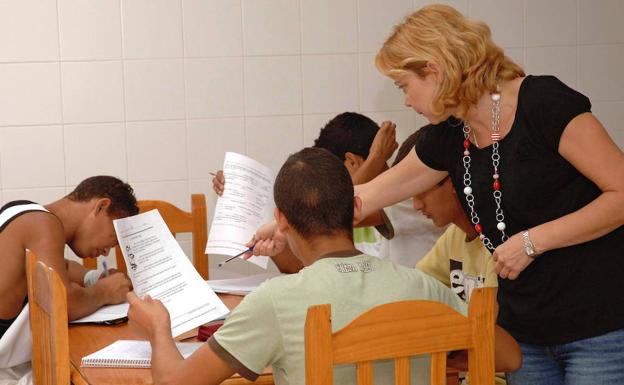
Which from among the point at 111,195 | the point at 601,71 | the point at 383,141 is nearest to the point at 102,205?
the point at 111,195

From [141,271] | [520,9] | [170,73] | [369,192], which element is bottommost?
[141,271]

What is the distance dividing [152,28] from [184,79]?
9.7 inches

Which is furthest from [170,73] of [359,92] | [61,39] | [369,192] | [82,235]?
[369,192]

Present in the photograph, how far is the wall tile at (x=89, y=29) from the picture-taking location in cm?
380

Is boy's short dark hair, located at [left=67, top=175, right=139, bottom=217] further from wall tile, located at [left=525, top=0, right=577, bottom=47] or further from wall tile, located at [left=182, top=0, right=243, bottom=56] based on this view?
wall tile, located at [left=525, top=0, right=577, bottom=47]

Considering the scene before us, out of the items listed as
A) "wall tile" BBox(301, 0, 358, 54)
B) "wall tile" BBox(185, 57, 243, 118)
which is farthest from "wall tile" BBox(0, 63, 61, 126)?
"wall tile" BBox(301, 0, 358, 54)

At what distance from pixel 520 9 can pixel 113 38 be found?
1796 millimetres

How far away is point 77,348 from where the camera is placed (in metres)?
2.39

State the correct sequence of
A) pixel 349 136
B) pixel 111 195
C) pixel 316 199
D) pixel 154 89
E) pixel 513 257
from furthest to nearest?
1. pixel 154 89
2. pixel 349 136
3. pixel 111 195
4. pixel 513 257
5. pixel 316 199

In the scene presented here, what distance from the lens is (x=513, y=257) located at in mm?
1987

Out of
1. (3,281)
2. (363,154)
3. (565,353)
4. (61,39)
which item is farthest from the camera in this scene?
(61,39)

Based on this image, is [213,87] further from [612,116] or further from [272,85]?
[612,116]

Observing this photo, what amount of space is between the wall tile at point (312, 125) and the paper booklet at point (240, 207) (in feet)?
3.42

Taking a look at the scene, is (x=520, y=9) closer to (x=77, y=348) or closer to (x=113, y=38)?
(x=113, y=38)
